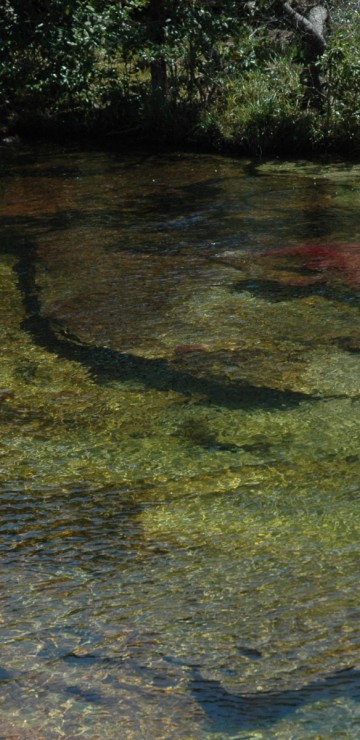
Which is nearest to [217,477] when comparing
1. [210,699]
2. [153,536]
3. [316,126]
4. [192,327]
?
[153,536]

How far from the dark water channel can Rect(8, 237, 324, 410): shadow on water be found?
0.02 m

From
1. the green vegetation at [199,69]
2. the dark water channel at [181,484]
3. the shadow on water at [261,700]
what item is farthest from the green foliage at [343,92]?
the shadow on water at [261,700]

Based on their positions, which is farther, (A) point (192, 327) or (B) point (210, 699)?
(A) point (192, 327)

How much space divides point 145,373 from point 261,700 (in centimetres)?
305

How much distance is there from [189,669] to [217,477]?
1424mm

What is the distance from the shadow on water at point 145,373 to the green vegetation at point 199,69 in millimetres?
6367

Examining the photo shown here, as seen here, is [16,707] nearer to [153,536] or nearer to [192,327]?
[153,536]

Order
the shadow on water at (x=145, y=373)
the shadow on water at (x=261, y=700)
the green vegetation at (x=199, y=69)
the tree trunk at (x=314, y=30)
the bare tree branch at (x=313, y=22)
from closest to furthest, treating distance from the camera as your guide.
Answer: the shadow on water at (x=261, y=700), the shadow on water at (x=145, y=373), the green vegetation at (x=199, y=69), the tree trunk at (x=314, y=30), the bare tree branch at (x=313, y=22)

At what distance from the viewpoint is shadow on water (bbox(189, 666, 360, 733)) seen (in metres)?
2.86

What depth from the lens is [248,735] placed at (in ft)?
9.18

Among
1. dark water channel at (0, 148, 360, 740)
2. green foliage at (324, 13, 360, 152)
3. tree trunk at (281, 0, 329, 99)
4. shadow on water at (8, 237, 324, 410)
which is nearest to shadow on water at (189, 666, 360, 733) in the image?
dark water channel at (0, 148, 360, 740)

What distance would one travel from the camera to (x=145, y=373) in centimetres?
579

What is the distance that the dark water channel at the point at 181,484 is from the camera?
3.01 meters

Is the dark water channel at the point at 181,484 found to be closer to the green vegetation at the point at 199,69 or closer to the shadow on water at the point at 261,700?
the shadow on water at the point at 261,700
